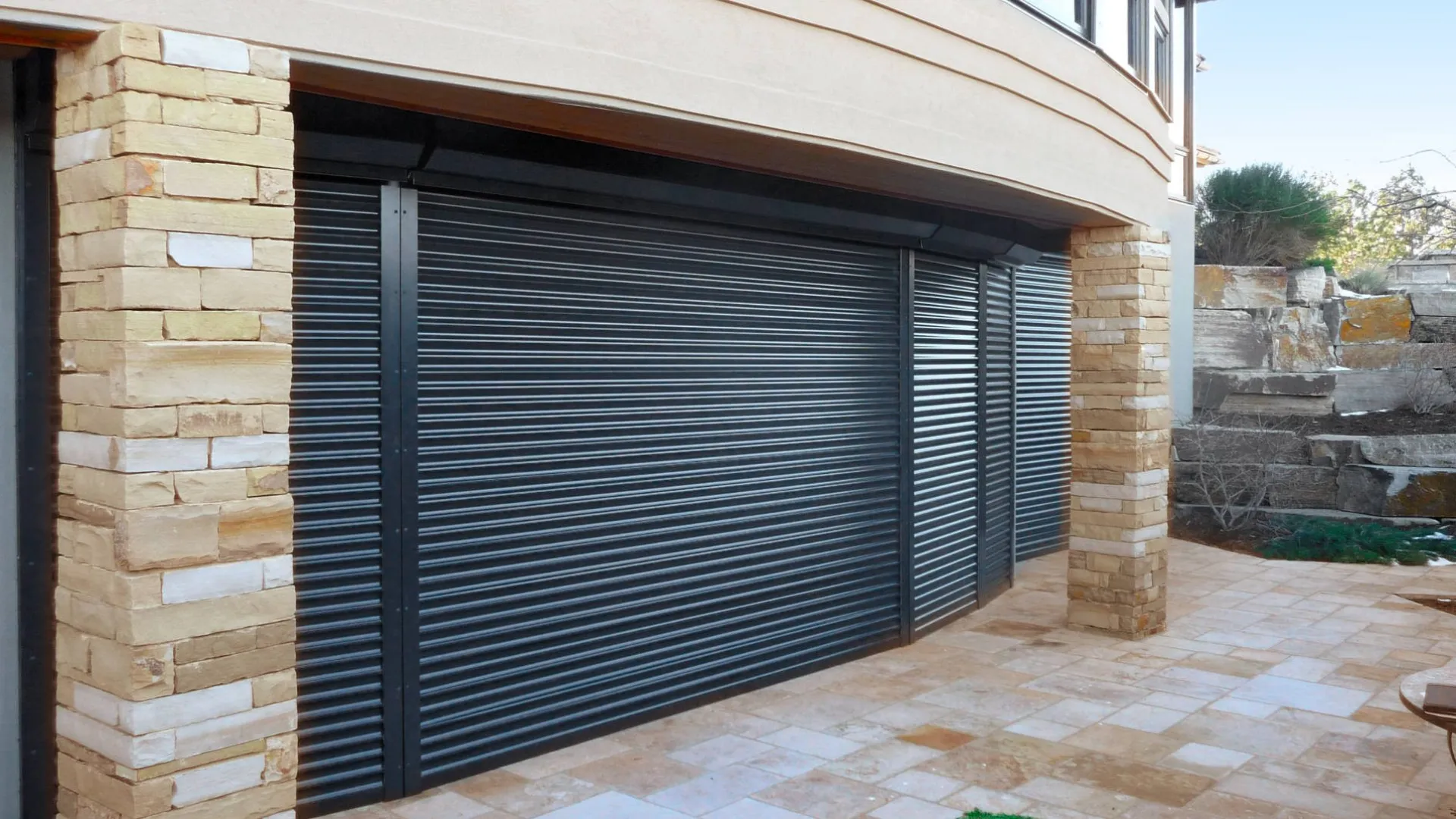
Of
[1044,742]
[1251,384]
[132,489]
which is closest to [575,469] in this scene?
[132,489]

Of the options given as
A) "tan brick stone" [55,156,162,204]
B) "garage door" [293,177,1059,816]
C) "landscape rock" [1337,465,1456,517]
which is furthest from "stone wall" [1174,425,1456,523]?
"tan brick stone" [55,156,162,204]

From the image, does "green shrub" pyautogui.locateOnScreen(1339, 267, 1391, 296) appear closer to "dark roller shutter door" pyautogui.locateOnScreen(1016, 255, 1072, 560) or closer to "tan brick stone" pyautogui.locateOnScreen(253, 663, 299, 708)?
"dark roller shutter door" pyautogui.locateOnScreen(1016, 255, 1072, 560)

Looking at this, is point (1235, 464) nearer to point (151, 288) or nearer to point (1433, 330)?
point (1433, 330)

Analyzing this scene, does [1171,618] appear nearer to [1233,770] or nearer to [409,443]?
[1233,770]

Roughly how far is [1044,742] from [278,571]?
13.1 ft

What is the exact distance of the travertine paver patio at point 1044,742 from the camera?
491cm

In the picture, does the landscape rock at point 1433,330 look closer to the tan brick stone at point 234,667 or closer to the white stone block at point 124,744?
the tan brick stone at point 234,667

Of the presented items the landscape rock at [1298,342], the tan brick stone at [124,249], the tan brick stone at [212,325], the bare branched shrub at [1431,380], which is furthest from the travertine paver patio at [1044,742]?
the landscape rock at [1298,342]

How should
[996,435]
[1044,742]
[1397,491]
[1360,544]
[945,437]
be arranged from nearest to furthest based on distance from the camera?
[1044,742] → [945,437] → [996,435] → [1360,544] → [1397,491]

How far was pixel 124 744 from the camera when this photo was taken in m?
3.10

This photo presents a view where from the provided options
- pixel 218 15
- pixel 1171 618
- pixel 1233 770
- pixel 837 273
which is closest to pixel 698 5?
pixel 218 15

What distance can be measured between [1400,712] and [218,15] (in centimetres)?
674

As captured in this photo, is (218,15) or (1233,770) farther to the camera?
(1233,770)

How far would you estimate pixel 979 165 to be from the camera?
242 inches
